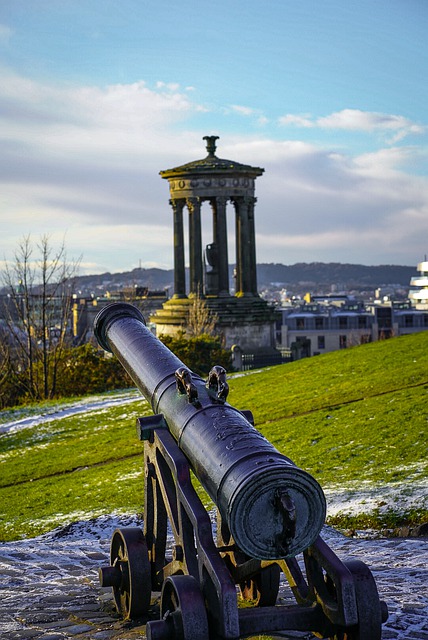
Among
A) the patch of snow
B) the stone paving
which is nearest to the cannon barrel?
the stone paving

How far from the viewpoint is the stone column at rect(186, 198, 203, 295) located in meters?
43.2

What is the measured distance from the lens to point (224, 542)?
23.8 ft

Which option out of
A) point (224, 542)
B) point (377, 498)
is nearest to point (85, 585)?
point (224, 542)

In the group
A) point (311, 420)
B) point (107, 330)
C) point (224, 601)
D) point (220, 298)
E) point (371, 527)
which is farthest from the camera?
point (220, 298)

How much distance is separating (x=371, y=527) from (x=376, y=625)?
5.27 metres

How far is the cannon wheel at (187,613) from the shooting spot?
5.75 metres

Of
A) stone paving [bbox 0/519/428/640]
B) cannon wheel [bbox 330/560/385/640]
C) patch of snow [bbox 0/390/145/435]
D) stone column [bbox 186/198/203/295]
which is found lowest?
patch of snow [bbox 0/390/145/435]

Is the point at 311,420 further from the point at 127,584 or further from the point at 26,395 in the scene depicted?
the point at 26,395

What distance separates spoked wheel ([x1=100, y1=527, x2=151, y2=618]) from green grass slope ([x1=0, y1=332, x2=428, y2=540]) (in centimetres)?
433

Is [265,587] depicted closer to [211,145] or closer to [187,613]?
[187,613]

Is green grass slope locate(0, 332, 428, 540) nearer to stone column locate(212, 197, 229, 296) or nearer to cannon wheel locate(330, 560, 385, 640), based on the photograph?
cannon wheel locate(330, 560, 385, 640)

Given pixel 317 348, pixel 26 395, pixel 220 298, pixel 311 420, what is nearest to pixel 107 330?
pixel 311 420

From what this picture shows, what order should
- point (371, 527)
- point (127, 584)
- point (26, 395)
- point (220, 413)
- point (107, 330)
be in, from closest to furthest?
point (220, 413)
point (127, 584)
point (107, 330)
point (371, 527)
point (26, 395)

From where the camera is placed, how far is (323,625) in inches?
237
